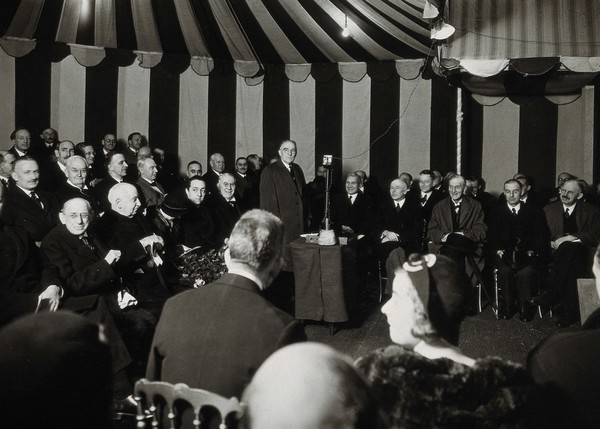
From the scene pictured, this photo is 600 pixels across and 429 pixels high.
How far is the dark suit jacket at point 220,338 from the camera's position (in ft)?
5.67

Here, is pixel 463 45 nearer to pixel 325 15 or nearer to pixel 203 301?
pixel 325 15

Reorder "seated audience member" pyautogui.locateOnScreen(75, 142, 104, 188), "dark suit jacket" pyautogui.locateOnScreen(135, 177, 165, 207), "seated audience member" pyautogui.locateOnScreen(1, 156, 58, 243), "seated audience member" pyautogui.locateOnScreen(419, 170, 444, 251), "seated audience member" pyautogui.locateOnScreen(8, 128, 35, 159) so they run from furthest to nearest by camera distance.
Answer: "seated audience member" pyautogui.locateOnScreen(419, 170, 444, 251) → "seated audience member" pyautogui.locateOnScreen(75, 142, 104, 188) → "seated audience member" pyautogui.locateOnScreen(8, 128, 35, 159) → "dark suit jacket" pyautogui.locateOnScreen(135, 177, 165, 207) → "seated audience member" pyautogui.locateOnScreen(1, 156, 58, 243)

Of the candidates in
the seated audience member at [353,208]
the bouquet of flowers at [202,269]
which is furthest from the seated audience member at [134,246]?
the seated audience member at [353,208]

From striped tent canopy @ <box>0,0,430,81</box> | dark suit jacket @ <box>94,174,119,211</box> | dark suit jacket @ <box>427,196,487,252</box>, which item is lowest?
dark suit jacket @ <box>427,196,487,252</box>

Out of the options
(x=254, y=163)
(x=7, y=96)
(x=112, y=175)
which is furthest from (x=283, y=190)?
(x=7, y=96)

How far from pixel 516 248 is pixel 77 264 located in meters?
3.94

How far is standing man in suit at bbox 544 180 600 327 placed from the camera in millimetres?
5152

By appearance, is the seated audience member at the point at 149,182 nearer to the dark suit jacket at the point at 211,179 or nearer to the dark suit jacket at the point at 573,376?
the dark suit jacket at the point at 211,179

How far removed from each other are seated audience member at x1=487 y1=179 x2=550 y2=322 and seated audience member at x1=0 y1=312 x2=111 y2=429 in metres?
4.72

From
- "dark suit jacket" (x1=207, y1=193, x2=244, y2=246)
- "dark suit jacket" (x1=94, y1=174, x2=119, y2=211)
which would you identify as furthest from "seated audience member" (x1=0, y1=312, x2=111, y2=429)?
"dark suit jacket" (x1=94, y1=174, x2=119, y2=211)

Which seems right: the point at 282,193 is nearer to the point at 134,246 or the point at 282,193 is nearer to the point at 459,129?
the point at 134,246

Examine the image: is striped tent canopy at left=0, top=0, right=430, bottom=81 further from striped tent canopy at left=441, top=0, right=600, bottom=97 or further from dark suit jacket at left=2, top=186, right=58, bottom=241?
dark suit jacket at left=2, top=186, right=58, bottom=241

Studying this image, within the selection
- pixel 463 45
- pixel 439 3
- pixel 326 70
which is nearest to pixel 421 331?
pixel 439 3

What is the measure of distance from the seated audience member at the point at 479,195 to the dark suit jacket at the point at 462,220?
1.11m
